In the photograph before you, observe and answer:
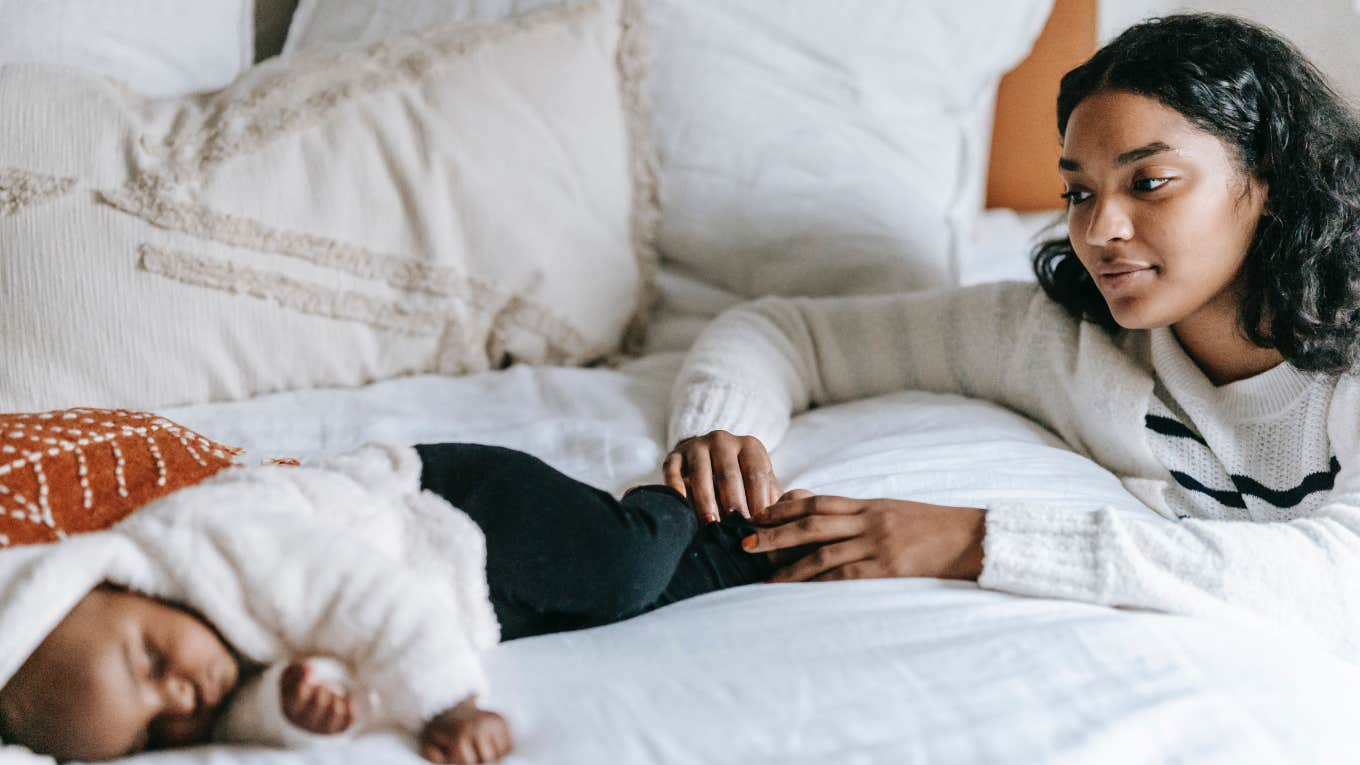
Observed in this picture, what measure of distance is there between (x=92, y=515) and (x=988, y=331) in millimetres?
897

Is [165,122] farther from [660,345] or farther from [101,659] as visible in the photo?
[101,659]

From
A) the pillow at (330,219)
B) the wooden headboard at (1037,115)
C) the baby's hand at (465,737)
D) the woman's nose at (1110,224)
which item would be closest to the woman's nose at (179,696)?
the baby's hand at (465,737)

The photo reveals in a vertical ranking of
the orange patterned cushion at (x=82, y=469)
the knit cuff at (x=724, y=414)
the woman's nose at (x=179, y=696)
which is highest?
the orange patterned cushion at (x=82, y=469)

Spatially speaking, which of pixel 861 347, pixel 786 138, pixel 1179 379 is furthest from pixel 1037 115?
pixel 1179 379

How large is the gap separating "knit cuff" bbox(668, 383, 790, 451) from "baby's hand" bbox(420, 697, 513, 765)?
1.58 ft

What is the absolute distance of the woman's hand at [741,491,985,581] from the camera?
2.98 ft

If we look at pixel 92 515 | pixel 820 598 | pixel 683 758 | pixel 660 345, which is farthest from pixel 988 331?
pixel 92 515

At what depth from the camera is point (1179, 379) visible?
3.59 feet

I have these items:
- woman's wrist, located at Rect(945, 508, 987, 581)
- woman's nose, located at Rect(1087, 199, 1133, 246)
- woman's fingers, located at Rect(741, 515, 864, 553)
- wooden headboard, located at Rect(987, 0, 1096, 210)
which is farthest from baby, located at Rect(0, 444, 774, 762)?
wooden headboard, located at Rect(987, 0, 1096, 210)

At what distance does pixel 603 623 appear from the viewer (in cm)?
86

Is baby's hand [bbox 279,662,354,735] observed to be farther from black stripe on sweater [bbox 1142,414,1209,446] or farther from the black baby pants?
black stripe on sweater [bbox 1142,414,1209,446]

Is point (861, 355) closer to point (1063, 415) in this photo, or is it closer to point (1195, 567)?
point (1063, 415)

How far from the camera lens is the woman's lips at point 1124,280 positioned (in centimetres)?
101

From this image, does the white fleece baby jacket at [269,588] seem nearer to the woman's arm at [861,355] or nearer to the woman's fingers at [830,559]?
the woman's fingers at [830,559]
